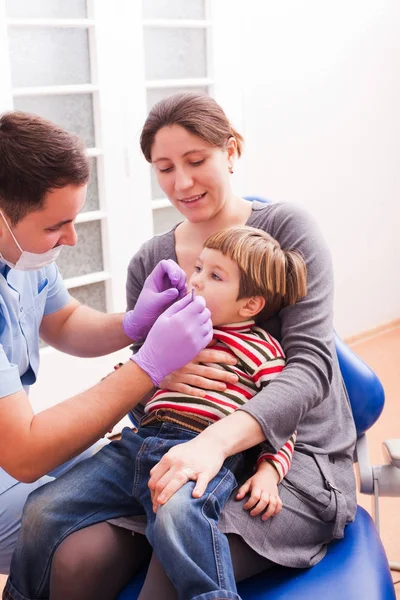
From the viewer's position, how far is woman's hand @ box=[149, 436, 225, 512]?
1.36 meters

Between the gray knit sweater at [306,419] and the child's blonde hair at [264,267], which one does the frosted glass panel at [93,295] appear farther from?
the child's blonde hair at [264,267]

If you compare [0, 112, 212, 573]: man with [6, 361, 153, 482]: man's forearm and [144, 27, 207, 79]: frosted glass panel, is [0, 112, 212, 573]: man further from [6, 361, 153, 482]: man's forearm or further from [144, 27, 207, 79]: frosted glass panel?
[144, 27, 207, 79]: frosted glass panel

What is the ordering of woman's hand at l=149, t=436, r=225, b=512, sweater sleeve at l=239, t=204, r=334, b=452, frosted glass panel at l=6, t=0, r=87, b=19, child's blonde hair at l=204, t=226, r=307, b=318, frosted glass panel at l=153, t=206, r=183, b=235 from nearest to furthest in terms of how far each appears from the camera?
woman's hand at l=149, t=436, r=225, b=512
sweater sleeve at l=239, t=204, r=334, b=452
child's blonde hair at l=204, t=226, r=307, b=318
frosted glass panel at l=6, t=0, r=87, b=19
frosted glass panel at l=153, t=206, r=183, b=235

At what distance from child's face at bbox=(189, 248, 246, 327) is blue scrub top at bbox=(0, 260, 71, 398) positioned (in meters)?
0.37

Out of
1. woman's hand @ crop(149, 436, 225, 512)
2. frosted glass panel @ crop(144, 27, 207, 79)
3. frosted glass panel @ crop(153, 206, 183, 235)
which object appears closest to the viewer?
woman's hand @ crop(149, 436, 225, 512)

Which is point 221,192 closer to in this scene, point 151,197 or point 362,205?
point 151,197

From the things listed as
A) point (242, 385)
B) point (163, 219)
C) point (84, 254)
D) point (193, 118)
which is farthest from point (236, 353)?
point (163, 219)

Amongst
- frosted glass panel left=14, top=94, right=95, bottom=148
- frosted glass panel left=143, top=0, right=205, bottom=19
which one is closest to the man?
frosted glass panel left=14, top=94, right=95, bottom=148

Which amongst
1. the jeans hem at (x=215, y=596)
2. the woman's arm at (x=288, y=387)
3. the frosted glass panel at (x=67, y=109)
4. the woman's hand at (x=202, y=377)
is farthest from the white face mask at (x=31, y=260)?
the frosted glass panel at (x=67, y=109)

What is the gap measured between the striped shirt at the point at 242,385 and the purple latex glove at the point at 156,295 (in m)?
0.16

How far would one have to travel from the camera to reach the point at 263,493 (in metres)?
1.42

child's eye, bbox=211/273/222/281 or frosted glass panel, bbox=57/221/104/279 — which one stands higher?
child's eye, bbox=211/273/222/281

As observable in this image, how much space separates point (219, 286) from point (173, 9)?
2074 millimetres

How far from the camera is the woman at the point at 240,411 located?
1.41 m
